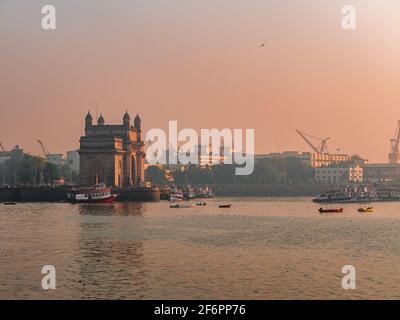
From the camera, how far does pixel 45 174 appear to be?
12669cm

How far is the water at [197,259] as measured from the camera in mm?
25391

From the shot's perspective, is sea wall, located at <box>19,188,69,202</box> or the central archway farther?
the central archway

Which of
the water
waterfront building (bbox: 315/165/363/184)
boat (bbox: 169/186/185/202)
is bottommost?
the water

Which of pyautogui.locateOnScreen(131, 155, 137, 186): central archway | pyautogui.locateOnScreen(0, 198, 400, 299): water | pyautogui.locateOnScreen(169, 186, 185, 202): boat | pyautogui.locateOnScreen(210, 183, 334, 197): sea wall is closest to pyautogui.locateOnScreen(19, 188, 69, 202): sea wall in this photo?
pyautogui.locateOnScreen(169, 186, 185, 202): boat

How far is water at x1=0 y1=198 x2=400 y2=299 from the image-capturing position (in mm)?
25391

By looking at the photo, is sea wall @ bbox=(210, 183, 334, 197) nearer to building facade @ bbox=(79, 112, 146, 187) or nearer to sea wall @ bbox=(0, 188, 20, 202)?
building facade @ bbox=(79, 112, 146, 187)

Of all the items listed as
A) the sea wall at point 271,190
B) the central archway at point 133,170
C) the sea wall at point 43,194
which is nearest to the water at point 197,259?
the sea wall at point 43,194

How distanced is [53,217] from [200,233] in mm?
19181

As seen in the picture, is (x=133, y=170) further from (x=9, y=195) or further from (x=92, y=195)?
(x=92, y=195)

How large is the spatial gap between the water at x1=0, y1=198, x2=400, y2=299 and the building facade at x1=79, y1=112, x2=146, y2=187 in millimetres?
53326

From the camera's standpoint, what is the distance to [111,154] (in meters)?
108

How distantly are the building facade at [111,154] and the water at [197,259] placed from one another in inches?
2099
